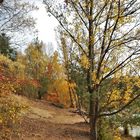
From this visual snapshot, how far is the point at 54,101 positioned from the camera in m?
51.0

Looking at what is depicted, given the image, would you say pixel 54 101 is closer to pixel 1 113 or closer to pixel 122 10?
pixel 1 113

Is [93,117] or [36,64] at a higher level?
[36,64]

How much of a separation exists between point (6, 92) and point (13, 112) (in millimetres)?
1794

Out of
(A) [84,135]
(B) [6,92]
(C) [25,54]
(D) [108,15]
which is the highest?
(C) [25,54]

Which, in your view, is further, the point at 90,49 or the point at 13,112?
the point at 13,112

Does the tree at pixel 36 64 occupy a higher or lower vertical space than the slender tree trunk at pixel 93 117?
higher

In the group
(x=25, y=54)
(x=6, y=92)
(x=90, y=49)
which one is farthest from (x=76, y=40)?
(x=25, y=54)

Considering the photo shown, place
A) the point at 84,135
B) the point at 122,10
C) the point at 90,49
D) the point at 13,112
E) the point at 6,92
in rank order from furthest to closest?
the point at 84,135, the point at 6,92, the point at 13,112, the point at 90,49, the point at 122,10

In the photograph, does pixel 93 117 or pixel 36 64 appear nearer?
pixel 93 117

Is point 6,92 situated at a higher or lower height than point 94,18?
lower

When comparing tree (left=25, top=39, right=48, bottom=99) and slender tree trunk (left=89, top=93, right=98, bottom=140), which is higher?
tree (left=25, top=39, right=48, bottom=99)

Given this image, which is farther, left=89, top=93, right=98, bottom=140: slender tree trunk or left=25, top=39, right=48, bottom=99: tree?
left=25, top=39, right=48, bottom=99: tree

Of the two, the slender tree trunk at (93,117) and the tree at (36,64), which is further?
the tree at (36,64)

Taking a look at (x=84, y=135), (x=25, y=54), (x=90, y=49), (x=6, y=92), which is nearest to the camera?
(x=90, y=49)
